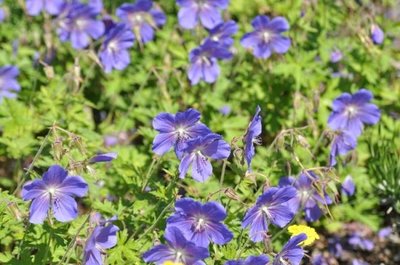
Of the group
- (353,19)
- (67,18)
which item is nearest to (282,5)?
(353,19)

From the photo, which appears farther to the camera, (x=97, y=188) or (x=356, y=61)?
(x=356, y=61)

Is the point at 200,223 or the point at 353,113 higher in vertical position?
the point at 200,223

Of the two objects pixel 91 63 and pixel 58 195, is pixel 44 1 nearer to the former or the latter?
pixel 91 63

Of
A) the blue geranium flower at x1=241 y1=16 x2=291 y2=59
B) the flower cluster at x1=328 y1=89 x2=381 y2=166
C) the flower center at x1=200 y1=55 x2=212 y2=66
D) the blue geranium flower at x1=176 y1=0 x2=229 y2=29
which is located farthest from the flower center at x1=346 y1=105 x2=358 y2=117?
the blue geranium flower at x1=176 y1=0 x2=229 y2=29

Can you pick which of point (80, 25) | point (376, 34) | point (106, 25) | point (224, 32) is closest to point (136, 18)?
point (106, 25)

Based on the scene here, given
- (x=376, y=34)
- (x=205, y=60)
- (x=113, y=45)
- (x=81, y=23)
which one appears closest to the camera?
(x=205, y=60)

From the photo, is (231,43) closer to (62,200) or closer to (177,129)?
(177,129)
